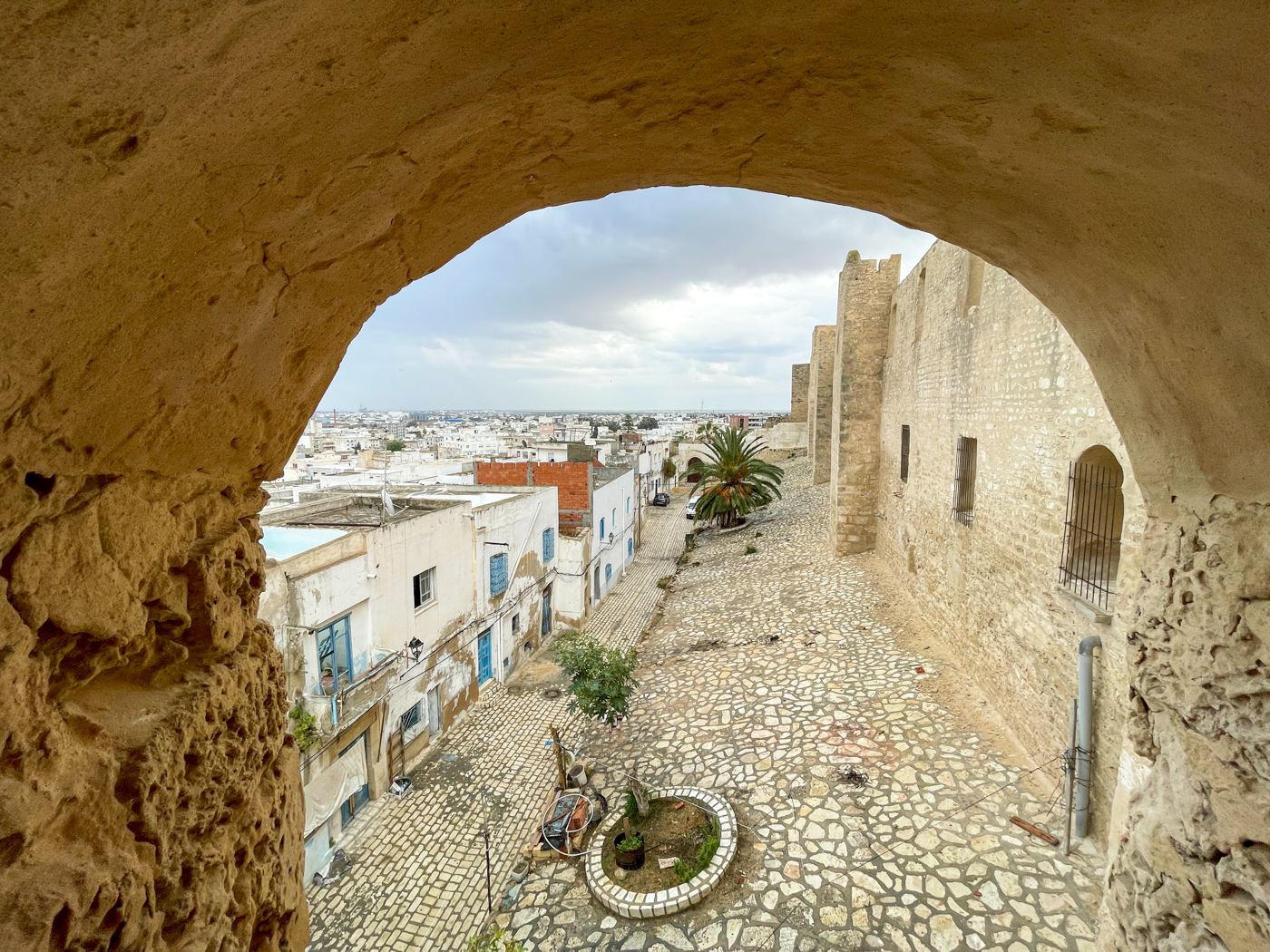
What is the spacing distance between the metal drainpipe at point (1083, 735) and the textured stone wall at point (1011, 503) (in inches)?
2.7

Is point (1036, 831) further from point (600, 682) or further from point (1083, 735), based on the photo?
point (600, 682)

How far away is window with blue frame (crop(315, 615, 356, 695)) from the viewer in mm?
8305

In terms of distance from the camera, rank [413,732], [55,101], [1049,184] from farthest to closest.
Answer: [413,732] → [1049,184] → [55,101]

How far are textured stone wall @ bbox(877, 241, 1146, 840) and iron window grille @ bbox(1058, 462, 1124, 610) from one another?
0.13 meters

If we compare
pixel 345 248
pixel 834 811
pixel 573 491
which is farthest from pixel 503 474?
pixel 345 248

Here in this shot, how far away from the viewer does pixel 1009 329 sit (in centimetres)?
709

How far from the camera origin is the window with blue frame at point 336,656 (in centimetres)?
830

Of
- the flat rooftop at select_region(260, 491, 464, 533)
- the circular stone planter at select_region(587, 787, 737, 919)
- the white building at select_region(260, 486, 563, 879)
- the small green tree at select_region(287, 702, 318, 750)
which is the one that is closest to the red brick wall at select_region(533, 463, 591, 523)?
the white building at select_region(260, 486, 563, 879)

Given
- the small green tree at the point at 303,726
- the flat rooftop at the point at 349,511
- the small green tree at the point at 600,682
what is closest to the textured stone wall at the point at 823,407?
the flat rooftop at the point at 349,511

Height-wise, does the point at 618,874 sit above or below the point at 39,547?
below

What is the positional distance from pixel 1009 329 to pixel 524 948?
8527 mm

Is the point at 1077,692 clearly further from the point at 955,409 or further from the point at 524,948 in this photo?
the point at 524,948

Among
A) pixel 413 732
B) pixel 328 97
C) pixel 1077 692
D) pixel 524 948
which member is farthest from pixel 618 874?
pixel 328 97

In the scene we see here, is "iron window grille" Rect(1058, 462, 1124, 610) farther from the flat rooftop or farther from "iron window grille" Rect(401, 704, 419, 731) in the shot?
"iron window grille" Rect(401, 704, 419, 731)
